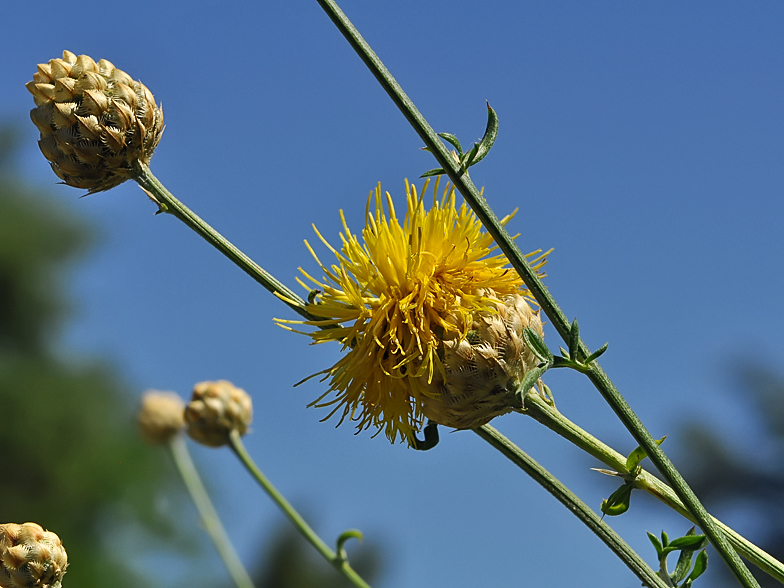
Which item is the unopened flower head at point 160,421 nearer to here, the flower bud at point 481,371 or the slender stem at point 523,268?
the flower bud at point 481,371

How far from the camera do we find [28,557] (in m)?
1.67

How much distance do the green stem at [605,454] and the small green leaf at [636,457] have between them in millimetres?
20

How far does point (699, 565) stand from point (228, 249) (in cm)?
108

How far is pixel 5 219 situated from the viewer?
26234mm

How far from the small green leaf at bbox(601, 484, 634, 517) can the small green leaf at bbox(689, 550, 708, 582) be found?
0.19 meters

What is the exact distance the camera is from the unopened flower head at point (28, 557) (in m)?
1.66

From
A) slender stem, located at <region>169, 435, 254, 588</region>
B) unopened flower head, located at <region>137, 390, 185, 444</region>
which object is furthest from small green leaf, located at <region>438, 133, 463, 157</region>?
unopened flower head, located at <region>137, 390, 185, 444</region>

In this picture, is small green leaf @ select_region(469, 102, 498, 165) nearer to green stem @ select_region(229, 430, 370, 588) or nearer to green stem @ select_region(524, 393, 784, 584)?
green stem @ select_region(524, 393, 784, 584)

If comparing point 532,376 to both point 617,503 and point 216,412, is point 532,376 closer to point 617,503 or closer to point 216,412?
point 617,503

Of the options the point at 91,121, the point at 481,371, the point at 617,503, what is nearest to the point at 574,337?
the point at 481,371

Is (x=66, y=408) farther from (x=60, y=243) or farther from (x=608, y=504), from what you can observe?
(x=608, y=504)

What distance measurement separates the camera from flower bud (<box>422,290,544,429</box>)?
4.97ft

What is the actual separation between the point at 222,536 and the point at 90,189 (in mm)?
1657

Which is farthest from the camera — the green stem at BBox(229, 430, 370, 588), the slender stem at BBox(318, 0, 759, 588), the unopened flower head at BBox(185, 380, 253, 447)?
the unopened flower head at BBox(185, 380, 253, 447)
